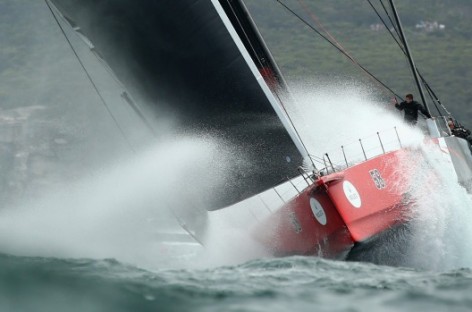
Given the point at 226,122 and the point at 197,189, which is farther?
the point at 197,189

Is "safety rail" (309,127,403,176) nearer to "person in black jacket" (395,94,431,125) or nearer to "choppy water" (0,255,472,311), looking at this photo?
"person in black jacket" (395,94,431,125)

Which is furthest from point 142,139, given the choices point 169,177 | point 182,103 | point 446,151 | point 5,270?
point 5,270

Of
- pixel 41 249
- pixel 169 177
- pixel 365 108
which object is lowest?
pixel 41 249

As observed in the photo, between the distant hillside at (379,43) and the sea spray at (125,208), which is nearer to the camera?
the sea spray at (125,208)

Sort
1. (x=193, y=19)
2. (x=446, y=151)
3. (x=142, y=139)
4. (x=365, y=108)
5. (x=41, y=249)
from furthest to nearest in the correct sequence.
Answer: (x=365, y=108), (x=142, y=139), (x=446, y=151), (x=193, y=19), (x=41, y=249)

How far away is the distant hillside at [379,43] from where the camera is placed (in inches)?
1660

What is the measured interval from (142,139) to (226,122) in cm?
178

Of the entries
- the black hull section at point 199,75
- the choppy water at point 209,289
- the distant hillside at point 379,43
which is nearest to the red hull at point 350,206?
the black hull section at point 199,75

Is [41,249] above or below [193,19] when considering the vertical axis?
below

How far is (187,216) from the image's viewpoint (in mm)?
10141

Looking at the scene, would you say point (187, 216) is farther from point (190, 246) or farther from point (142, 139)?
point (190, 246)

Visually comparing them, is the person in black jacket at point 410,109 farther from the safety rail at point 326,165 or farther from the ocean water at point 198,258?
the ocean water at point 198,258

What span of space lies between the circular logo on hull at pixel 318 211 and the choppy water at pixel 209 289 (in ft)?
7.17

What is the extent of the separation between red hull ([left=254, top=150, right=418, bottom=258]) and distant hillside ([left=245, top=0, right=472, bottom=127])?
3152 centimetres
